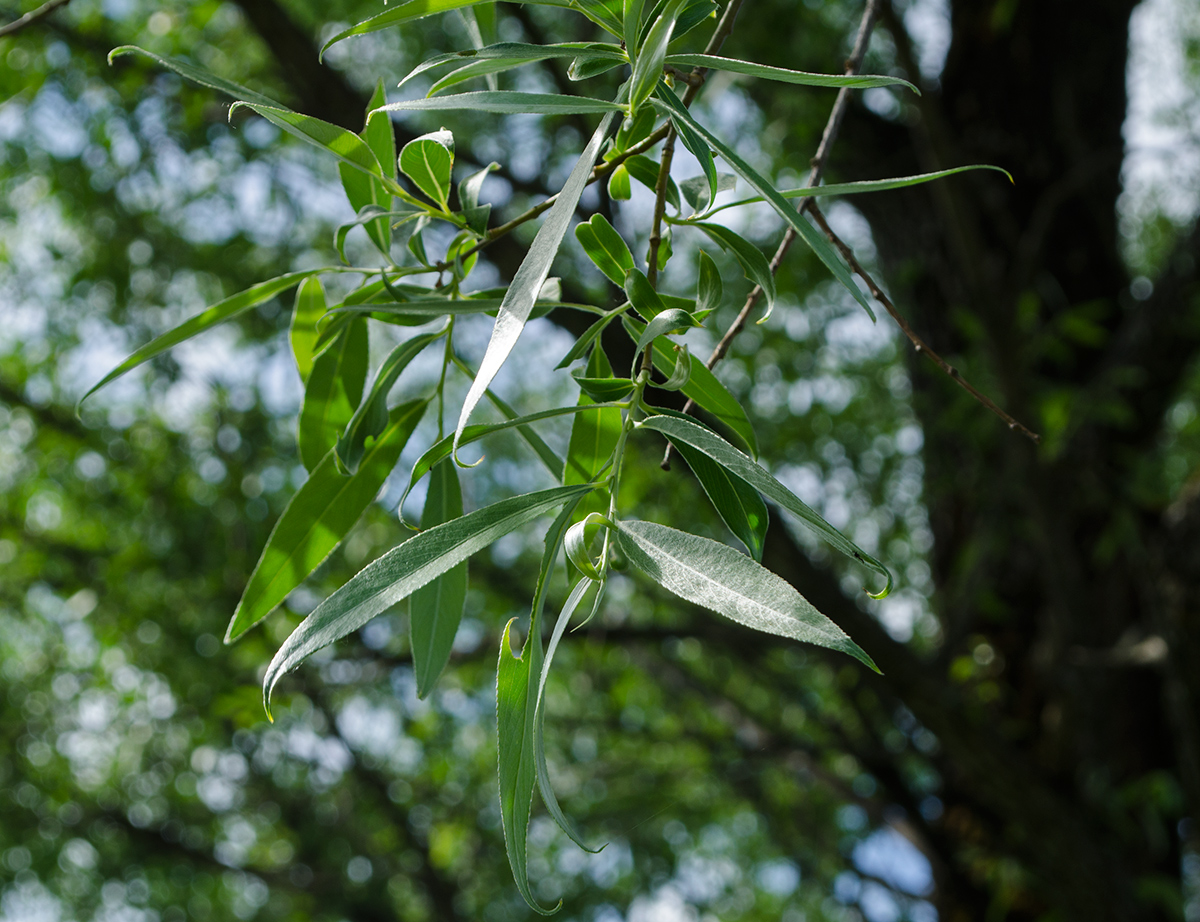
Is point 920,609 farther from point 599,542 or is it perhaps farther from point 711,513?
point 599,542

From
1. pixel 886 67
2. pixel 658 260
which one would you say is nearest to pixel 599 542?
pixel 658 260

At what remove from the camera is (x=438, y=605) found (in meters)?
0.42

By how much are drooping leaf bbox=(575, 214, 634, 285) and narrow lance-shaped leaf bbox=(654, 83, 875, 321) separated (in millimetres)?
61

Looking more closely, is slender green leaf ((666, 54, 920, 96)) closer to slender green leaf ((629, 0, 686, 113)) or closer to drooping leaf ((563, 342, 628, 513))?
slender green leaf ((629, 0, 686, 113))

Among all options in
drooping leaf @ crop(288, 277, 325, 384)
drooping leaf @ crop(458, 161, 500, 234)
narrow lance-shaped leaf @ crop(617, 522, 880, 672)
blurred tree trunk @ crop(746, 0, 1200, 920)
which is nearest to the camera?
narrow lance-shaped leaf @ crop(617, 522, 880, 672)

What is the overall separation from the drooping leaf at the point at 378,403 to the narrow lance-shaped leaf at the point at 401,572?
9 cm

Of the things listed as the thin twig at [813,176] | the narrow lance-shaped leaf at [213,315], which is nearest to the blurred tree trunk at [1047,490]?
the thin twig at [813,176]

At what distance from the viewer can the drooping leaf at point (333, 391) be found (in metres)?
0.44

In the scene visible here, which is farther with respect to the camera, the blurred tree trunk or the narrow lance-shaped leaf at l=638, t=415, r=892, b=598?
the blurred tree trunk

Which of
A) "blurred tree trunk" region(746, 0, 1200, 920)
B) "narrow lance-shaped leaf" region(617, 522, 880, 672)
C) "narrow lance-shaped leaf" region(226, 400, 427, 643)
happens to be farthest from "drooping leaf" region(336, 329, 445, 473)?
"blurred tree trunk" region(746, 0, 1200, 920)

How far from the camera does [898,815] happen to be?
2.03m

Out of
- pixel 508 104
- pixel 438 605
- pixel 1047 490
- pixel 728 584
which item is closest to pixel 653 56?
pixel 508 104

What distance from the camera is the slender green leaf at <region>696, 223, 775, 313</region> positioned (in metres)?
0.32

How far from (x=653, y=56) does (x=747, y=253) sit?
0.09 meters
